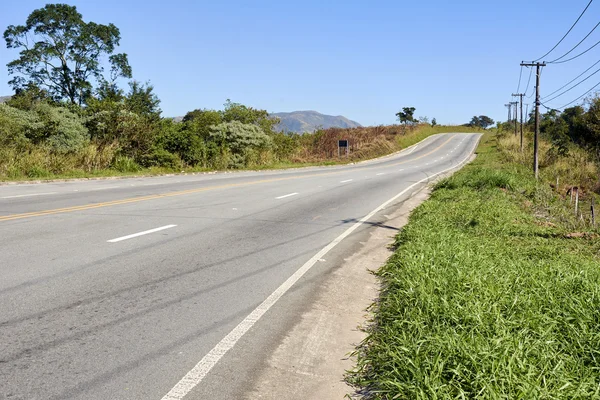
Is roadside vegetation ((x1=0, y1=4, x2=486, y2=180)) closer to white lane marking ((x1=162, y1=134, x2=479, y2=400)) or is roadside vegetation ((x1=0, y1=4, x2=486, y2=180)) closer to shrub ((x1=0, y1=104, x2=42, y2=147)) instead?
shrub ((x1=0, y1=104, x2=42, y2=147))

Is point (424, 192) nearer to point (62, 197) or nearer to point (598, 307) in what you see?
point (62, 197)

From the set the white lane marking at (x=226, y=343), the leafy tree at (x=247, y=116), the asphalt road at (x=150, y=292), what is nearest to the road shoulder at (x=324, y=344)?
the asphalt road at (x=150, y=292)

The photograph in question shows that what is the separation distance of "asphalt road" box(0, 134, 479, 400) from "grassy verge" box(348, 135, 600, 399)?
1.06 metres

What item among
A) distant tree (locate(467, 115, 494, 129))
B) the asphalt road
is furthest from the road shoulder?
distant tree (locate(467, 115, 494, 129))

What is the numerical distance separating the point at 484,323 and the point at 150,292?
11.4ft

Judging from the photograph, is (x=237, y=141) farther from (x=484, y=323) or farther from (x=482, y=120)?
(x=482, y=120)

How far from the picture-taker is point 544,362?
371cm

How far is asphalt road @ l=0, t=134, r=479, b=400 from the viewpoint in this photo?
3785mm

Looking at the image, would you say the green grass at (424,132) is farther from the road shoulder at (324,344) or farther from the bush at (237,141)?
the road shoulder at (324,344)

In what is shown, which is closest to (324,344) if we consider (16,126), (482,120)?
(16,126)

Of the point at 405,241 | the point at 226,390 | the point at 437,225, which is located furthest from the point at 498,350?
the point at 437,225

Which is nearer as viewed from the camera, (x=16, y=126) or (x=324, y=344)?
(x=324, y=344)

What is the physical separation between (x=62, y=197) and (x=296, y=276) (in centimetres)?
997

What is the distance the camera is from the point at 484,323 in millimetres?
4406
